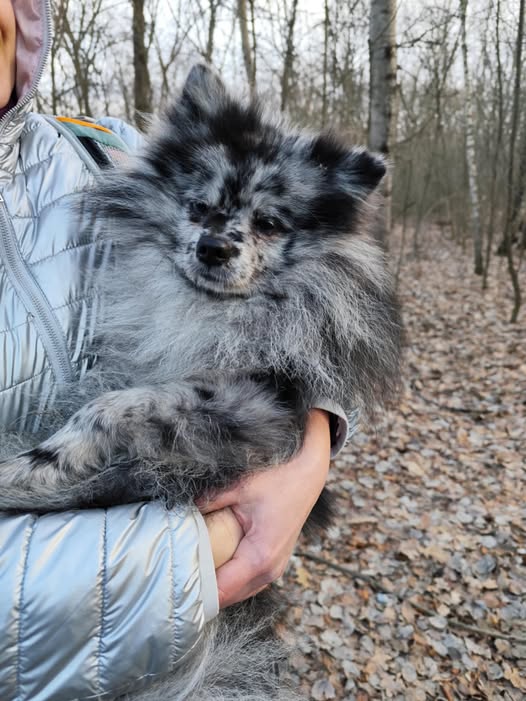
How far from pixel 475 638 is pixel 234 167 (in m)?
3.22

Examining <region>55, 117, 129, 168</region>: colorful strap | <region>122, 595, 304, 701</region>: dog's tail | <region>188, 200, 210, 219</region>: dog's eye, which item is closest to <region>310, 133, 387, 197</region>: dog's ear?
<region>188, 200, 210, 219</region>: dog's eye

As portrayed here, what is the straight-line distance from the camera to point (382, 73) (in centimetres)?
569

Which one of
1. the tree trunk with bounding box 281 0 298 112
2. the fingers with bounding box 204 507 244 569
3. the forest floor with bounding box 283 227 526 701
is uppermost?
the tree trunk with bounding box 281 0 298 112

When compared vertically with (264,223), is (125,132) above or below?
above

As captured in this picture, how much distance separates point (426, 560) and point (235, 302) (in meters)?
2.91

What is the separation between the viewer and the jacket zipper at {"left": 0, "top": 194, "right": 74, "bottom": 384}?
1.58 metres

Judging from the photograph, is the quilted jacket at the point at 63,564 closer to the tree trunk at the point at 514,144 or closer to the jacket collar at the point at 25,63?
the jacket collar at the point at 25,63

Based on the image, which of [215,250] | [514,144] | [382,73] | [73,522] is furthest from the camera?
[514,144]

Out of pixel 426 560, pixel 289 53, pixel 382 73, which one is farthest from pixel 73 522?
pixel 289 53

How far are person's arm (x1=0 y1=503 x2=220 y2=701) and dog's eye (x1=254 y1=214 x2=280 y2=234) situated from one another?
1204 mm

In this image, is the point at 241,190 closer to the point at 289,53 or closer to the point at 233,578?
the point at 233,578

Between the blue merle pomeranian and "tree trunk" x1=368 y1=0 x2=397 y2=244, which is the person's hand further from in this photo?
"tree trunk" x1=368 y1=0 x2=397 y2=244

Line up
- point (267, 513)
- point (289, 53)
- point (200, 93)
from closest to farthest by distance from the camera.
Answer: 1. point (267, 513)
2. point (200, 93)
3. point (289, 53)

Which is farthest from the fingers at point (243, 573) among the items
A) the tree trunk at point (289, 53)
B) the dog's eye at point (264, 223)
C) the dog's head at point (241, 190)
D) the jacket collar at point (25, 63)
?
the tree trunk at point (289, 53)
